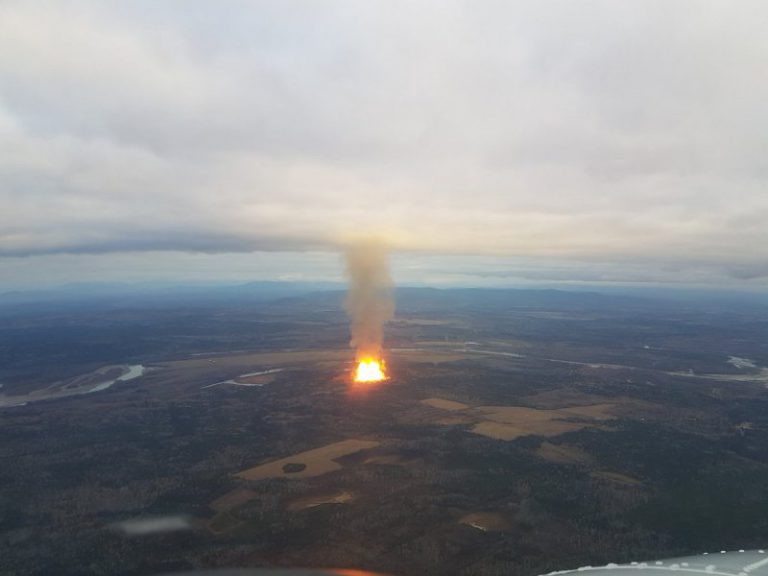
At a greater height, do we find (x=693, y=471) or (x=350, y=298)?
(x=350, y=298)

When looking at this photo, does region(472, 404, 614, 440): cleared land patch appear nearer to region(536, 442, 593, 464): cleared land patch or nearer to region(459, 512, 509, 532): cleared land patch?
region(536, 442, 593, 464): cleared land patch

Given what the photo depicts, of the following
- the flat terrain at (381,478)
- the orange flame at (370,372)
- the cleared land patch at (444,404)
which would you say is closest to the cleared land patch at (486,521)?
the flat terrain at (381,478)

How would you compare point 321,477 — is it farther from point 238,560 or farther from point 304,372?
point 304,372

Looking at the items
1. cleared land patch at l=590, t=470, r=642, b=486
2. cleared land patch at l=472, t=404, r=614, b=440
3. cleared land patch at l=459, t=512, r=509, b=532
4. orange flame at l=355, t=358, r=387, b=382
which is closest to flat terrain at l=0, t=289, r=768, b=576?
cleared land patch at l=459, t=512, r=509, b=532

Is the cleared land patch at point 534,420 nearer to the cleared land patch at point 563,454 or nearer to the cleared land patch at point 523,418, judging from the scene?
the cleared land patch at point 523,418

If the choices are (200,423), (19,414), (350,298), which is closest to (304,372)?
(350,298)

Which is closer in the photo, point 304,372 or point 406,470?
point 406,470

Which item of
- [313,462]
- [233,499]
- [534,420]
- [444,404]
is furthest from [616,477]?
[233,499]
